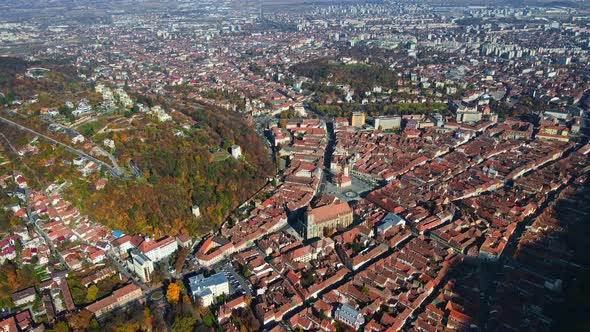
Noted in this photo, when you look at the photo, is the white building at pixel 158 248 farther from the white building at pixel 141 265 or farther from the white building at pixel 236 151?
the white building at pixel 236 151

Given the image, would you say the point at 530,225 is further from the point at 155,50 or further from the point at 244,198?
the point at 155,50

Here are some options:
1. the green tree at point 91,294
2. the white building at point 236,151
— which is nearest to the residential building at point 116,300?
the green tree at point 91,294

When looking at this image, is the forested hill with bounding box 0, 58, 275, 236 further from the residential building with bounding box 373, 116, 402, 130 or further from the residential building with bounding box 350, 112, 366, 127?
the residential building with bounding box 373, 116, 402, 130

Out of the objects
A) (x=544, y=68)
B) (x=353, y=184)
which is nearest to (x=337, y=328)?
(x=353, y=184)

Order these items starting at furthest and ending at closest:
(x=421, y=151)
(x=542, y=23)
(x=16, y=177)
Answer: (x=542, y=23)
(x=421, y=151)
(x=16, y=177)

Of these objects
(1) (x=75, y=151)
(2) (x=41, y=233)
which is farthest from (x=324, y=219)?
(1) (x=75, y=151)

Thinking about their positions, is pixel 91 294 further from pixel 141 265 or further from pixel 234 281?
pixel 234 281
